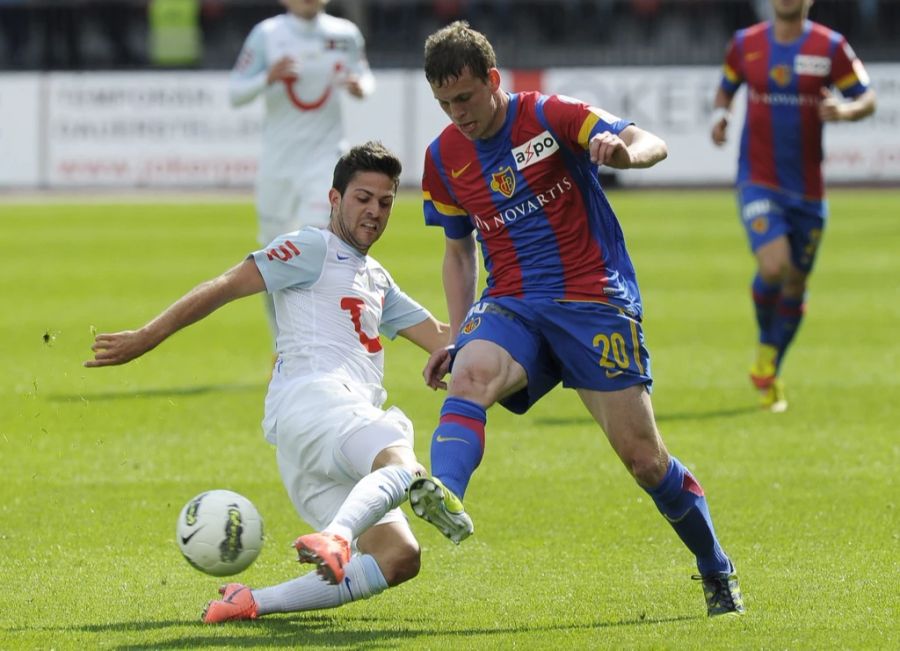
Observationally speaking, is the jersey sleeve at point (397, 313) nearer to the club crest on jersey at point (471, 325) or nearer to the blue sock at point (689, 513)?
the club crest on jersey at point (471, 325)

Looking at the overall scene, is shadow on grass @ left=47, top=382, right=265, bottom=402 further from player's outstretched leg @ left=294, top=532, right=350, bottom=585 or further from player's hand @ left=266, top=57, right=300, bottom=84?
player's outstretched leg @ left=294, top=532, right=350, bottom=585

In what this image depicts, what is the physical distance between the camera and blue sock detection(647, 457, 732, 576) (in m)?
5.53

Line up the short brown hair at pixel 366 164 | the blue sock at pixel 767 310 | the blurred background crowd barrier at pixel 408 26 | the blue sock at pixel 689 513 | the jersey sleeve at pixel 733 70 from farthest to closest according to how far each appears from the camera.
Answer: the blurred background crowd barrier at pixel 408 26 → the jersey sleeve at pixel 733 70 → the blue sock at pixel 767 310 → the short brown hair at pixel 366 164 → the blue sock at pixel 689 513

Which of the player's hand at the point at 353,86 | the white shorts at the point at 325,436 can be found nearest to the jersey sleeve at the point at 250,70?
the player's hand at the point at 353,86

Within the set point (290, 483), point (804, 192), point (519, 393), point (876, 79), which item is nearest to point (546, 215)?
point (519, 393)

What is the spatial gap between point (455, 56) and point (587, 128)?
20.1 inches

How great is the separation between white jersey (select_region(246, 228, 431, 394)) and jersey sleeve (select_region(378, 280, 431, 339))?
0.54ft

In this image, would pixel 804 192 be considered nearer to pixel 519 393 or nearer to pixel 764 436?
pixel 764 436

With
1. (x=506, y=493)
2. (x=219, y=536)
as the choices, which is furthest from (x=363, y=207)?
(x=506, y=493)

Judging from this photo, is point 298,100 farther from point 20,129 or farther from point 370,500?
point 20,129

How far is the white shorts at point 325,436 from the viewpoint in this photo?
214 inches

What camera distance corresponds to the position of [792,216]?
10.7 metres

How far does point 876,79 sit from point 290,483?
21.9 metres

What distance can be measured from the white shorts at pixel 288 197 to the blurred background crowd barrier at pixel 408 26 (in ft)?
62.7
